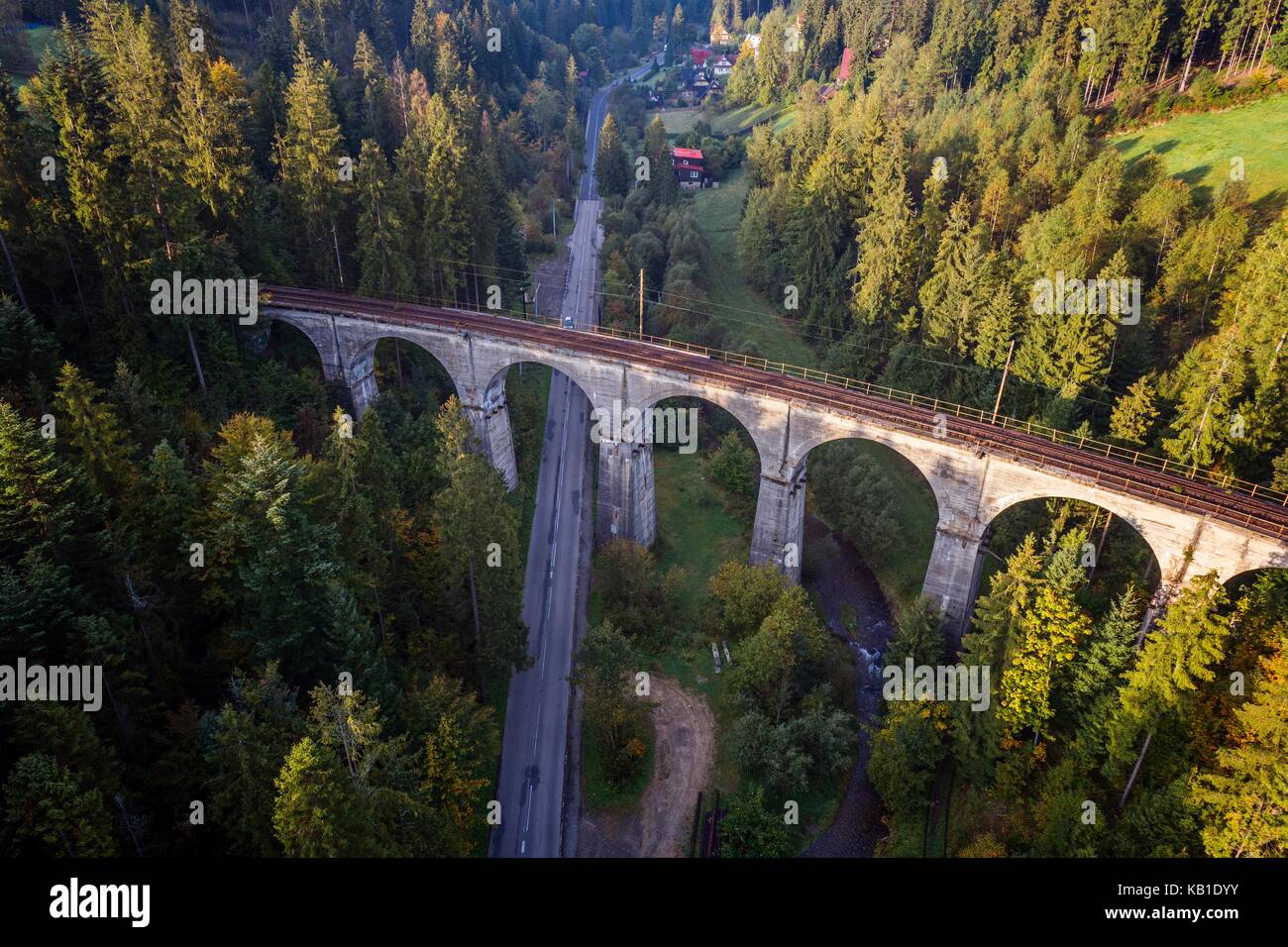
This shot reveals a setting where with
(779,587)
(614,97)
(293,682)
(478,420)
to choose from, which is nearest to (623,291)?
(478,420)

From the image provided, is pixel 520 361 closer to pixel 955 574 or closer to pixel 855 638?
pixel 855 638

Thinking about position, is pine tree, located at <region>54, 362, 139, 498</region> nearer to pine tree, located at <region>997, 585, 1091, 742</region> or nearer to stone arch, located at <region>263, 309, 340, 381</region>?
A: stone arch, located at <region>263, 309, 340, 381</region>

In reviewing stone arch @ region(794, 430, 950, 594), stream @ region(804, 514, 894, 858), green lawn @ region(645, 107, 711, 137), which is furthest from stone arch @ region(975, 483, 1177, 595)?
green lawn @ region(645, 107, 711, 137)

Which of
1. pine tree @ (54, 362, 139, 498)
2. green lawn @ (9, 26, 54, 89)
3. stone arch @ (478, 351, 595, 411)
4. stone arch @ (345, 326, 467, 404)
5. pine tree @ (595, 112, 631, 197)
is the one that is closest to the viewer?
pine tree @ (54, 362, 139, 498)

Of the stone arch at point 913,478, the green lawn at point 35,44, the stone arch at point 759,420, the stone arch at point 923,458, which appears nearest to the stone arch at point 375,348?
the stone arch at point 759,420

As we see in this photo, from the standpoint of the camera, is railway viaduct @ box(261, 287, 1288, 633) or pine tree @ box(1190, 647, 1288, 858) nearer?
pine tree @ box(1190, 647, 1288, 858)
